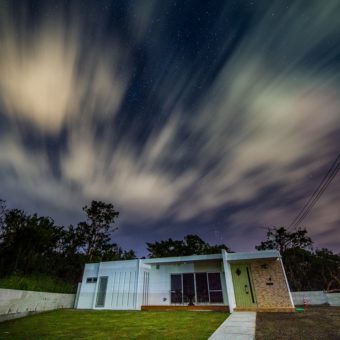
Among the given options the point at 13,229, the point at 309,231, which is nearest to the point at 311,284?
the point at 309,231

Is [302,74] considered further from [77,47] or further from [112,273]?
[112,273]

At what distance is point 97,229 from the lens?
28781 mm

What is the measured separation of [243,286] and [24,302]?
10477 millimetres

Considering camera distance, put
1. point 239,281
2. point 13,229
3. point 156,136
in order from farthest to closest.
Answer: point 13,229
point 239,281
point 156,136

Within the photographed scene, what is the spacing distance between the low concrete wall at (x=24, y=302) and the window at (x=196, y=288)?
6.57 metres

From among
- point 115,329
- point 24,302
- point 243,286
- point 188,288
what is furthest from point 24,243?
point 243,286

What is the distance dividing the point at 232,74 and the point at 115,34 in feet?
12.2

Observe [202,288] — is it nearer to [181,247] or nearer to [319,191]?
[319,191]

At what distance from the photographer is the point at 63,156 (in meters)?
10.6

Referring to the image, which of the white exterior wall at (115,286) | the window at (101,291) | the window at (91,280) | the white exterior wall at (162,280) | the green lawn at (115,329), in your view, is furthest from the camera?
the window at (91,280)

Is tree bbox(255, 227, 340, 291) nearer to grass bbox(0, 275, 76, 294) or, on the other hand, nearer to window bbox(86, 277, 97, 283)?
window bbox(86, 277, 97, 283)

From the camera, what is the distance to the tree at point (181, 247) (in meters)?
34.8

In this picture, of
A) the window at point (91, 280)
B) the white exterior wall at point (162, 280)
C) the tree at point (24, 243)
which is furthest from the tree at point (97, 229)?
the white exterior wall at point (162, 280)

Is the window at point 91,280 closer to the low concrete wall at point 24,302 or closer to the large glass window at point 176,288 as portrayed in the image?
the low concrete wall at point 24,302
